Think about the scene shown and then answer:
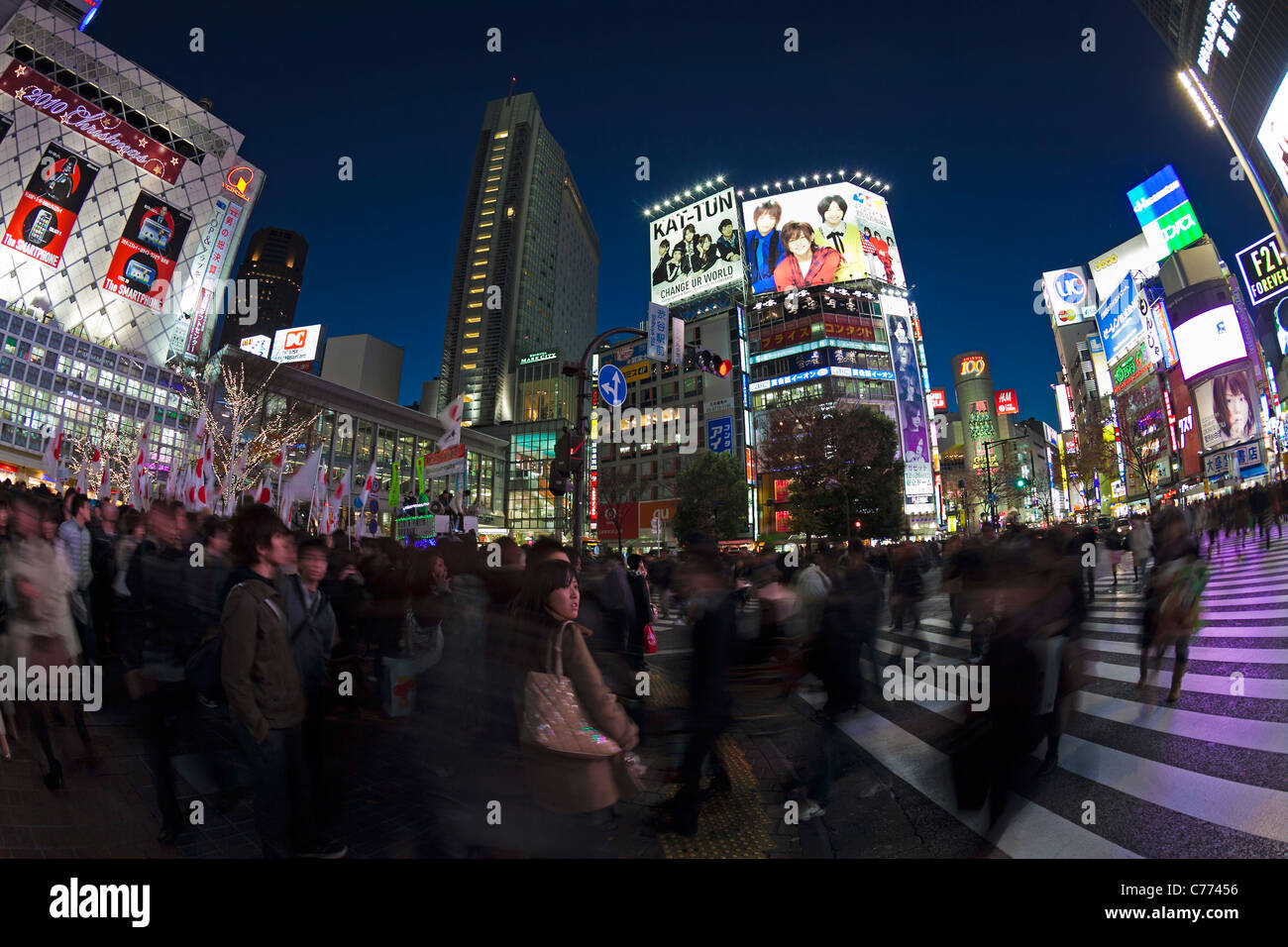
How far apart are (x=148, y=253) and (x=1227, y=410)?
103m

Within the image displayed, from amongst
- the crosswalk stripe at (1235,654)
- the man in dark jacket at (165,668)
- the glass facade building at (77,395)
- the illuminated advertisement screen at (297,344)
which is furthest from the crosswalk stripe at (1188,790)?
the illuminated advertisement screen at (297,344)

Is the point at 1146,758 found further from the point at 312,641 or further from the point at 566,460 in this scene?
the point at 566,460

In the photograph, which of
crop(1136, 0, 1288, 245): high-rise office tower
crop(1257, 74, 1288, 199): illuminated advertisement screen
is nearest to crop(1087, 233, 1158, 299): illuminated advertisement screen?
crop(1136, 0, 1288, 245): high-rise office tower

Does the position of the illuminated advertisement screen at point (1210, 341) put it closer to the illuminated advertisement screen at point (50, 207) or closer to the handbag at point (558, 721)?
the handbag at point (558, 721)

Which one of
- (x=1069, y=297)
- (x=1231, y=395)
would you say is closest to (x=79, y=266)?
(x=1231, y=395)

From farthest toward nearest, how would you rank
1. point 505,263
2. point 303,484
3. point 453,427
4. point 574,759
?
point 505,263 → point 303,484 → point 453,427 → point 574,759

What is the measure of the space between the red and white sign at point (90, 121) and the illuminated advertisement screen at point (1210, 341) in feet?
333

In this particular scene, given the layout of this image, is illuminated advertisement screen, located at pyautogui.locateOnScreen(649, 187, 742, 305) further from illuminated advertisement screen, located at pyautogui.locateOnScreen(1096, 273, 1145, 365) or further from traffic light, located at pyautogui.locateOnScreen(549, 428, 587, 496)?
traffic light, located at pyautogui.locateOnScreen(549, 428, 587, 496)

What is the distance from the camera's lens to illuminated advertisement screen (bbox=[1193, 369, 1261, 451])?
142ft

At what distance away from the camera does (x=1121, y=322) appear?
211ft

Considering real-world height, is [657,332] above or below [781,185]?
below

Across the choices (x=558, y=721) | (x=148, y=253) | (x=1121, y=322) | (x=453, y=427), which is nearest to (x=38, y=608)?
(x=558, y=721)

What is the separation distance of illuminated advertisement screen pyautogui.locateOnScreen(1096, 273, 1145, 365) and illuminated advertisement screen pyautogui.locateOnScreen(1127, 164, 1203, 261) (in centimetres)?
536
